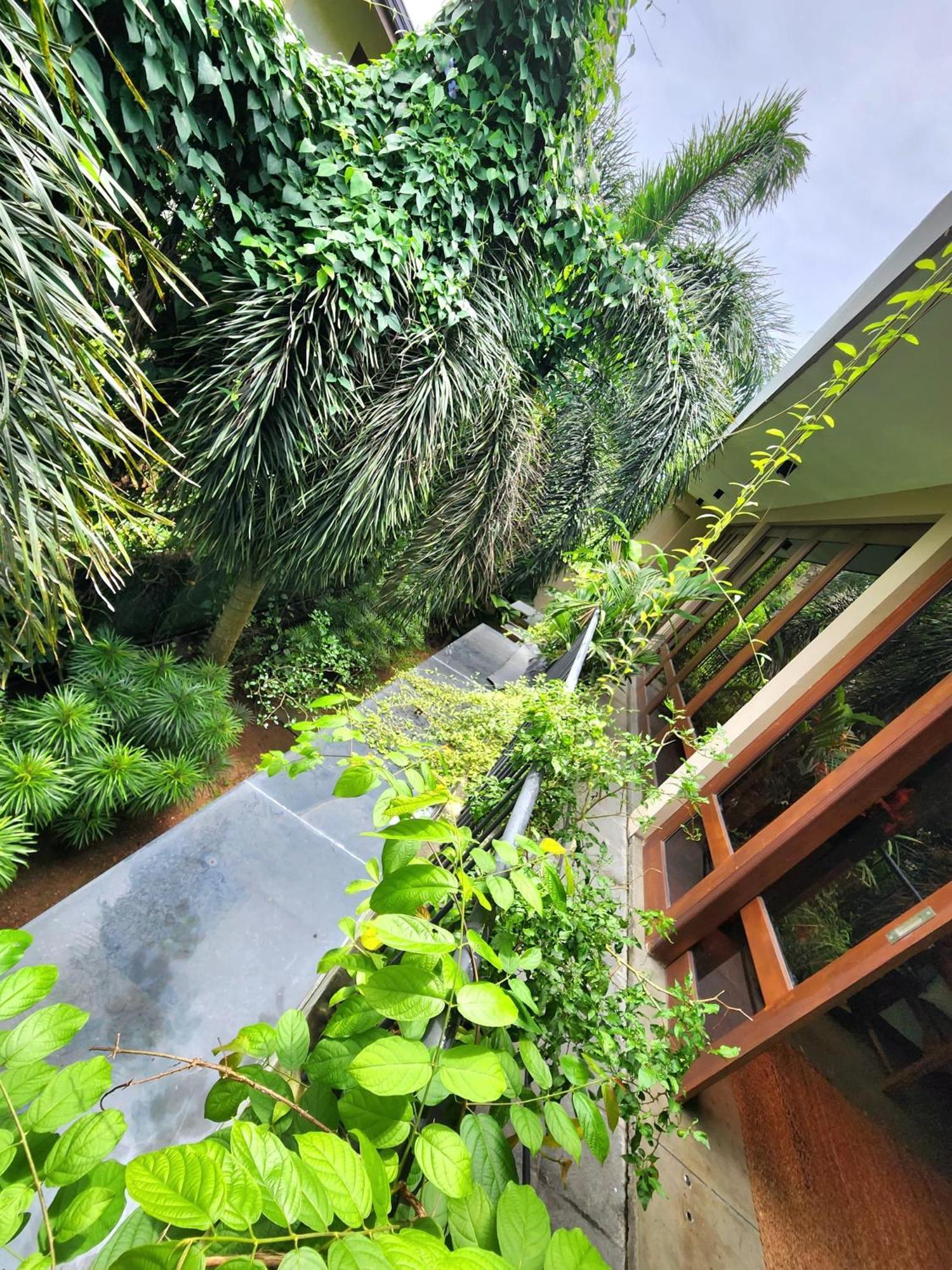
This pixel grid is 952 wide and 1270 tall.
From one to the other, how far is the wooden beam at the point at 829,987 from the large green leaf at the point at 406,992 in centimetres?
164

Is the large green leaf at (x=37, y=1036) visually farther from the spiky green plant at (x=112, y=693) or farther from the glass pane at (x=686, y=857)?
the glass pane at (x=686, y=857)

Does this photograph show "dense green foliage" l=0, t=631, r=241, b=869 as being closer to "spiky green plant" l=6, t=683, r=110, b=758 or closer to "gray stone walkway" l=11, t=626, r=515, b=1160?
"spiky green plant" l=6, t=683, r=110, b=758

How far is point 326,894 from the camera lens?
2004 millimetres

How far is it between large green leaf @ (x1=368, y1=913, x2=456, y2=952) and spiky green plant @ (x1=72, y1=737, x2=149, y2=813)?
2030mm

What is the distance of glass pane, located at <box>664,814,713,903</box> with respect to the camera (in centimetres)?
255

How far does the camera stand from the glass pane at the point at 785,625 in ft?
10.2

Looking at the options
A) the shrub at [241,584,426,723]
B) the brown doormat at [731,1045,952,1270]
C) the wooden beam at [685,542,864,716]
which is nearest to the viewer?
the brown doormat at [731,1045,952,1270]

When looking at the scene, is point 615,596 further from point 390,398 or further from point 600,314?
point 600,314

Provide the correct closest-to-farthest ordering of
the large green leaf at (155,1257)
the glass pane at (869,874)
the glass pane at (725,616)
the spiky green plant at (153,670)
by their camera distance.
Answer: the large green leaf at (155,1257), the glass pane at (869,874), the spiky green plant at (153,670), the glass pane at (725,616)

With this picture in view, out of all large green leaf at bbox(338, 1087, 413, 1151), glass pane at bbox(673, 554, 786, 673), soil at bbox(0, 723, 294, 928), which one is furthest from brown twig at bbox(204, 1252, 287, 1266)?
glass pane at bbox(673, 554, 786, 673)

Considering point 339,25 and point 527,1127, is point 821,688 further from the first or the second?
point 339,25

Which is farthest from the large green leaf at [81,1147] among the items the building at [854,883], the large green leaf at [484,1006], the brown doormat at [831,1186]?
the brown doormat at [831,1186]

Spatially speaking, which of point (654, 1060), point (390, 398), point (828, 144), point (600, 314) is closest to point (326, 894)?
point (654, 1060)

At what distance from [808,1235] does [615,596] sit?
8.69 feet
